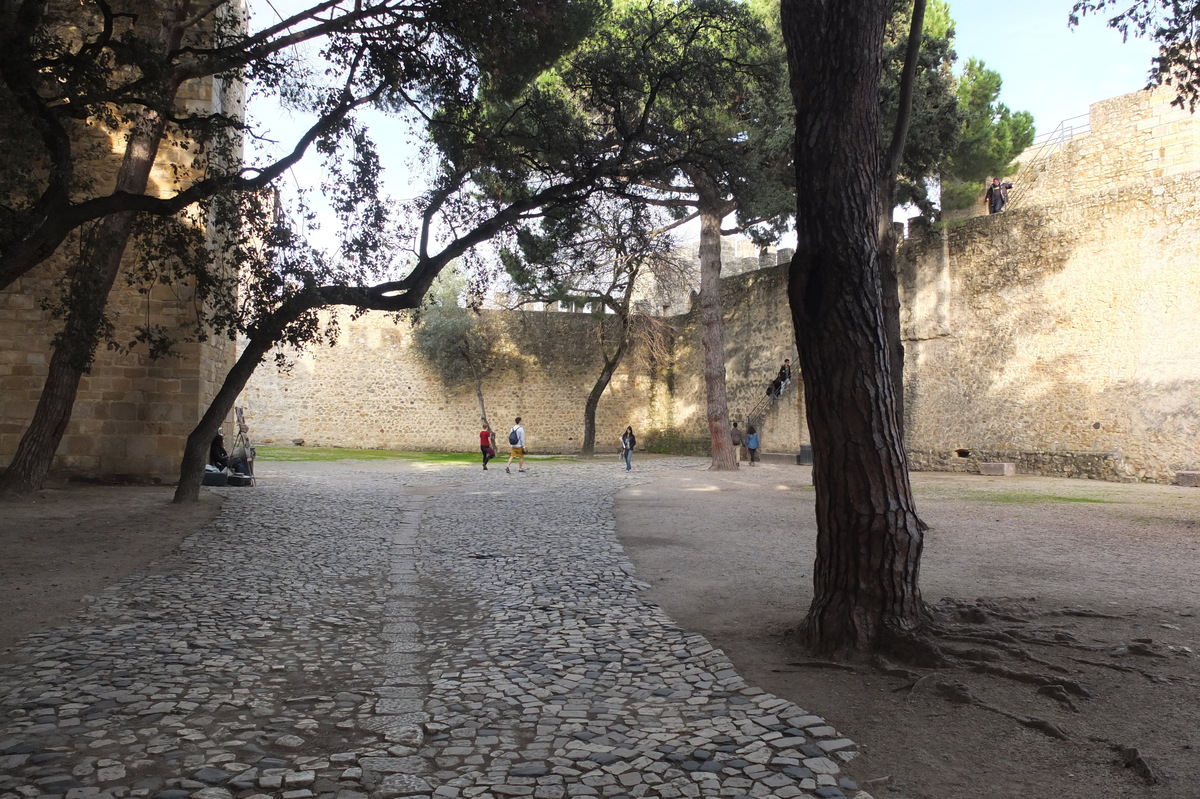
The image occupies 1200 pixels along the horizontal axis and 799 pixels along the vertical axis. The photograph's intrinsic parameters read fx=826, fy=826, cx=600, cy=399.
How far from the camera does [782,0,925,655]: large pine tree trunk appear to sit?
14.3ft

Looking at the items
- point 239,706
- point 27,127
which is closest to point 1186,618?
point 239,706

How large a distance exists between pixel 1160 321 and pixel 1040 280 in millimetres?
2415

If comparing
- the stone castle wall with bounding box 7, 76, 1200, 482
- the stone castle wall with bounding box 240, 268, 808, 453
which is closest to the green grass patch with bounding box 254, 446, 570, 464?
the stone castle wall with bounding box 240, 268, 808, 453

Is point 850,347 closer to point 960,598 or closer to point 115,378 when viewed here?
point 960,598

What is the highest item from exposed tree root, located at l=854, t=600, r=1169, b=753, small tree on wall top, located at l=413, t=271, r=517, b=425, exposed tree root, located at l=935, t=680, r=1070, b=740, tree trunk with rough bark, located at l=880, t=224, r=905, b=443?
small tree on wall top, located at l=413, t=271, r=517, b=425

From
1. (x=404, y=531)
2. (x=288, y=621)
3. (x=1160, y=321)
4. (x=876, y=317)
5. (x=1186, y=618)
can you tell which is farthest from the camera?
(x=1160, y=321)

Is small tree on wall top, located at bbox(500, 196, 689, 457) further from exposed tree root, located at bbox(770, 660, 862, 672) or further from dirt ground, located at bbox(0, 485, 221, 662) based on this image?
exposed tree root, located at bbox(770, 660, 862, 672)

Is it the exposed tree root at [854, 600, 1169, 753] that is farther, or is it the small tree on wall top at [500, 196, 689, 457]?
the small tree on wall top at [500, 196, 689, 457]

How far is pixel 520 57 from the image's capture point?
10086mm

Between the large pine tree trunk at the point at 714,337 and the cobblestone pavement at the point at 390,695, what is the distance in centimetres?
1159

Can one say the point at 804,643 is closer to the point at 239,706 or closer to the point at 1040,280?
the point at 239,706

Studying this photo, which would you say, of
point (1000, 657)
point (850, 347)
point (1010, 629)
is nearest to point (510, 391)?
point (850, 347)

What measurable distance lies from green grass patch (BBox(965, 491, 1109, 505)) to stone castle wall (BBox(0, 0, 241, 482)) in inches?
479

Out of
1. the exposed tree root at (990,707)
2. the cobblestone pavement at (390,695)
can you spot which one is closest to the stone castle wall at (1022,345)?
the cobblestone pavement at (390,695)
